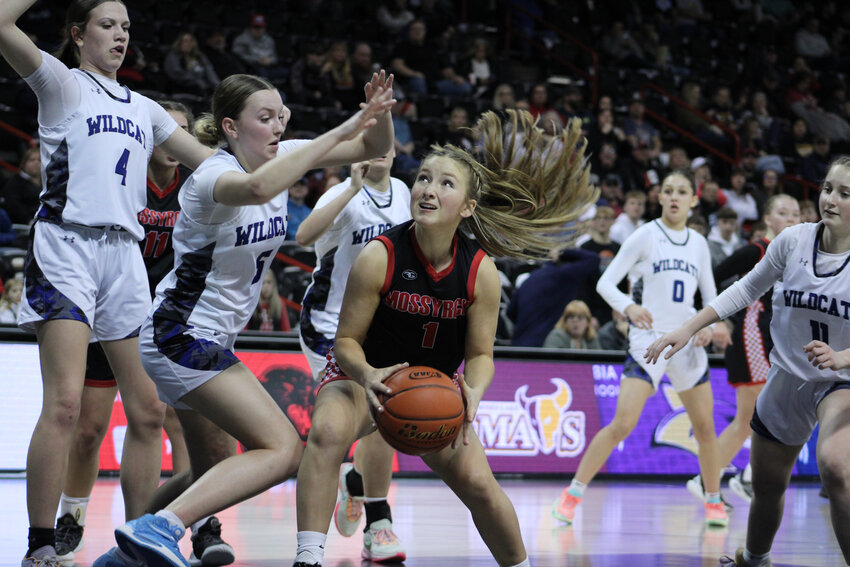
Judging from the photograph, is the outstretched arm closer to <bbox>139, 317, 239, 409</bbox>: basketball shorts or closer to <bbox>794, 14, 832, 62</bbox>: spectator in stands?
<bbox>139, 317, 239, 409</bbox>: basketball shorts

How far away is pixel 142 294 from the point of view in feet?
14.2

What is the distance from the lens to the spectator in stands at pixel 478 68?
1530 centimetres

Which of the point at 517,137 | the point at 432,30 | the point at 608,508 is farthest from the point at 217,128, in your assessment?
the point at 432,30

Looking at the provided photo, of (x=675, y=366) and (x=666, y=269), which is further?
(x=666, y=269)

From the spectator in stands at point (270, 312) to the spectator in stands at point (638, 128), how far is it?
7176 millimetres

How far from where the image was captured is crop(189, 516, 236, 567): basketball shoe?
4.66 m

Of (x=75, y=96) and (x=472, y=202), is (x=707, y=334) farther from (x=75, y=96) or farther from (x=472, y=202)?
(x=75, y=96)

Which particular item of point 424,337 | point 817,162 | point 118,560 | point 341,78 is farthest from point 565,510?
point 817,162

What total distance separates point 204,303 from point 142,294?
1.48 ft

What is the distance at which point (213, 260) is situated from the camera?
400 cm

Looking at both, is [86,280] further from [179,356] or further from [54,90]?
[54,90]

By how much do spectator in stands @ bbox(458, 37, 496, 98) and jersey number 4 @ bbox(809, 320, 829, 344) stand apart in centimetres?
1095

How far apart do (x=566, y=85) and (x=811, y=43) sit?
5707mm

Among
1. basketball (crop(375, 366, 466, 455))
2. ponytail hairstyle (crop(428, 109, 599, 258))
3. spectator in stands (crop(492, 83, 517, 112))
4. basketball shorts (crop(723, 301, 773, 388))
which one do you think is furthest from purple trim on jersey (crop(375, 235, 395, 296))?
spectator in stands (crop(492, 83, 517, 112))
